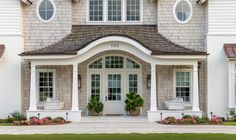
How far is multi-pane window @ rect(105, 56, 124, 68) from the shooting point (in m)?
29.6

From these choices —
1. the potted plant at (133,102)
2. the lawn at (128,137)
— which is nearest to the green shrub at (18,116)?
the potted plant at (133,102)

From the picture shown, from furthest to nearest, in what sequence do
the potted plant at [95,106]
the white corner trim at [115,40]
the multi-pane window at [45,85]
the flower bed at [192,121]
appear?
the multi-pane window at [45,85]
the potted plant at [95,106]
the white corner trim at [115,40]
the flower bed at [192,121]

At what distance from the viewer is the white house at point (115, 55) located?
2803 centimetres

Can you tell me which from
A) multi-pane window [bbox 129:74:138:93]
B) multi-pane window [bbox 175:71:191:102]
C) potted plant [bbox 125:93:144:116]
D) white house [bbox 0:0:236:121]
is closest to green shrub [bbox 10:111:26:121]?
white house [bbox 0:0:236:121]

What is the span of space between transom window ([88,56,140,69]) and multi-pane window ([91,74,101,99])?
1.79ft

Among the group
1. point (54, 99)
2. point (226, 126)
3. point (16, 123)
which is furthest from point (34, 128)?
point (226, 126)

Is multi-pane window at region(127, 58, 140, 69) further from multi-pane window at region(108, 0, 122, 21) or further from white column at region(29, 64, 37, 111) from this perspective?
white column at region(29, 64, 37, 111)

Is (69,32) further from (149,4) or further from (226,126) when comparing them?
(226,126)

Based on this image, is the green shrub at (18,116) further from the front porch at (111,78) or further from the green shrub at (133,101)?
the green shrub at (133,101)

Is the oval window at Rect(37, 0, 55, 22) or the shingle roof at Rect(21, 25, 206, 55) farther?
the oval window at Rect(37, 0, 55, 22)

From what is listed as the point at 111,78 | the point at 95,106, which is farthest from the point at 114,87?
the point at 95,106

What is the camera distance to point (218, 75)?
28.3m

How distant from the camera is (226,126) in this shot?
2453 cm

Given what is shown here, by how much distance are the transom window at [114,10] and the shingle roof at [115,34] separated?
52 centimetres
